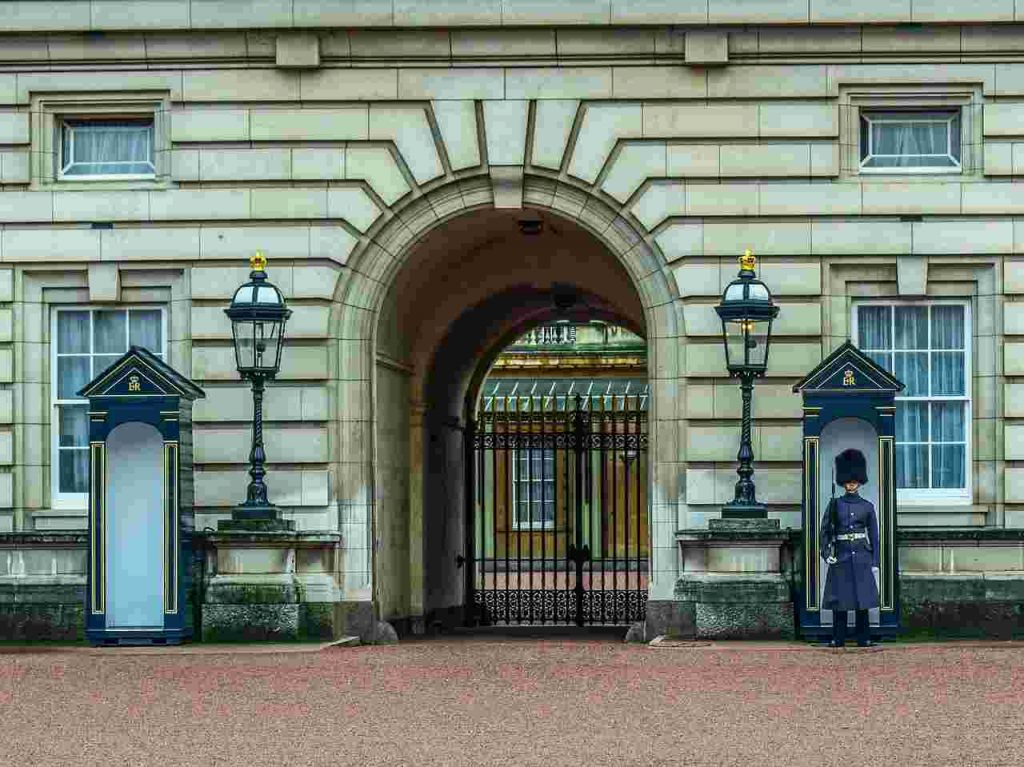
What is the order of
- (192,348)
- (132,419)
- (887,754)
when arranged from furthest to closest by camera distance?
(192,348) < (132,419) < (887,754)

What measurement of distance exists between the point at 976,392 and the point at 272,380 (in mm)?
5680

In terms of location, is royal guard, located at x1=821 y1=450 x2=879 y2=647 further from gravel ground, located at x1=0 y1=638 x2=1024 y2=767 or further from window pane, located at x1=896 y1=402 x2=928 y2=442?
window pane, located at x1=896 y1=402 x2=928 y2=442

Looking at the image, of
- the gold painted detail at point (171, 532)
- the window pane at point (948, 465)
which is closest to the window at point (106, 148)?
the gold painted detail at point (171, 532)

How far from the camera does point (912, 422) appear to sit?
19.7 metres

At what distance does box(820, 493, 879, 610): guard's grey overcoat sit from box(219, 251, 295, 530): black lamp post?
421cm

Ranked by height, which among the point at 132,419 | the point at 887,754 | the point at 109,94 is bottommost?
the point at 887,754

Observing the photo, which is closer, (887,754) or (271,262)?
(887,754)

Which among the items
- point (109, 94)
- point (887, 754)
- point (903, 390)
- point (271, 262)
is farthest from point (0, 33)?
point (887, 754)

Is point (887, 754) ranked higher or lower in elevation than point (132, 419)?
lower

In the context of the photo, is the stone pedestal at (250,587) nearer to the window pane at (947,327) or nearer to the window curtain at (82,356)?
the window curtain at (82,356)

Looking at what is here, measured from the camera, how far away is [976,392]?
1950 cm

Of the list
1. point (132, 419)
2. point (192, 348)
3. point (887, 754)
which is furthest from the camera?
point (192, 348)

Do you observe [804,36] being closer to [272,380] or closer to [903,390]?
[903,390]

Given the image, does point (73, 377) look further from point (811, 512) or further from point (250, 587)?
point (811, 512)
